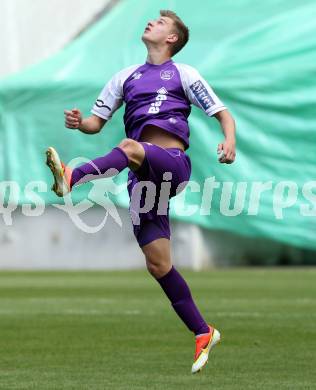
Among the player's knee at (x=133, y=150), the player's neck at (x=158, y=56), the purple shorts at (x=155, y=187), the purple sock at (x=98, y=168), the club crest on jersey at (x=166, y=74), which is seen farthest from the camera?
the player's neck at (x=158, y=56)

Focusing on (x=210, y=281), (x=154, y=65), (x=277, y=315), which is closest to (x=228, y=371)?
(x=154, y=65)

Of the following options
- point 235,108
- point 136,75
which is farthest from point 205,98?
point 235,108

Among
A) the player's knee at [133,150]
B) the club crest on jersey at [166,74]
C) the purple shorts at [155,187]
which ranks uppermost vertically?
the club crest on jersey at [166,74]

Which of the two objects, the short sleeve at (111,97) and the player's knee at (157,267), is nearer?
the player's knee at (157,267)

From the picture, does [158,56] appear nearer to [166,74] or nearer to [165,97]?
[166,74]

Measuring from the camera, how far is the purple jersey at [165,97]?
25.7 ft

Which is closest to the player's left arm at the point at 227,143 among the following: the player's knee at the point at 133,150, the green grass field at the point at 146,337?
the player's knee at the point at 133,150

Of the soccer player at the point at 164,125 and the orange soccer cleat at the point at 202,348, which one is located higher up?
the soccer player at the point at 164,125

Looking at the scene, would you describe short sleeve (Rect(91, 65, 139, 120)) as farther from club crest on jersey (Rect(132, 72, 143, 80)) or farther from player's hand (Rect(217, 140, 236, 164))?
player's hand (Rect(217, 140, 236, 164))

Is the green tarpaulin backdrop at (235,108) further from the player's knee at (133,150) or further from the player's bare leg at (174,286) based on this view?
the player's knee at (133,150)

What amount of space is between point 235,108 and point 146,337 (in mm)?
11940

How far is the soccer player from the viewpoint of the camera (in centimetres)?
761

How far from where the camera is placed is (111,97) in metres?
8.23

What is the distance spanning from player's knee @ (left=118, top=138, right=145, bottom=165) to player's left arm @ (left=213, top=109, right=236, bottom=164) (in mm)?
469
